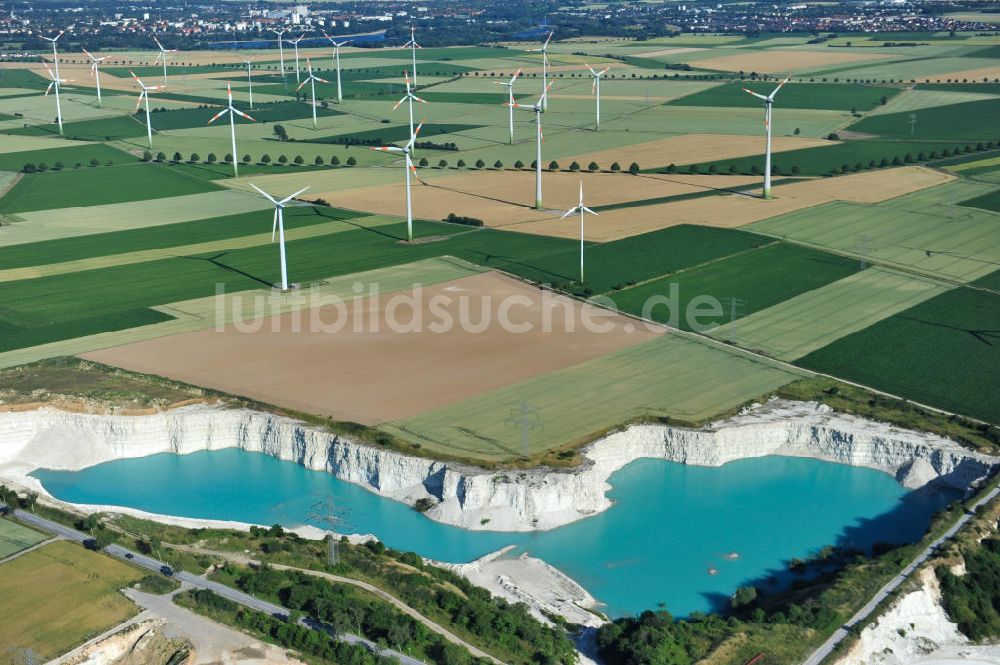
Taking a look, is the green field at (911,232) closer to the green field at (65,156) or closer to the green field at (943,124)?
the green field at (943,124)

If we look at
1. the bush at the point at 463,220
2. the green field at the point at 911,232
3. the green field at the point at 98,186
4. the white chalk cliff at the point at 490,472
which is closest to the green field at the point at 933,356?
the white chalk cliff at the point at 490,472

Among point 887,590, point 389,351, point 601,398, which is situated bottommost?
point 887,590

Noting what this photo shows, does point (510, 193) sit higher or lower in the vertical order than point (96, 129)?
lower

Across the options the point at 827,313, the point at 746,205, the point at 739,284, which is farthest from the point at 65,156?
the point at 827,313

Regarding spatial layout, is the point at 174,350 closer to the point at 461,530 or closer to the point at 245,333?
the point at 245,333

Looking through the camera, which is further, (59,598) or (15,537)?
(15,537)

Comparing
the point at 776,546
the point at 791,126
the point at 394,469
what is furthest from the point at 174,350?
the point at 791,126

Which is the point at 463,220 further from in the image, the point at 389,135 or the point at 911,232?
the point at 389,135
